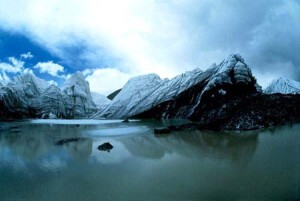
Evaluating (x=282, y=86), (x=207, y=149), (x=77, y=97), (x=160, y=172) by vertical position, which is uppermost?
(x=282, y=86)

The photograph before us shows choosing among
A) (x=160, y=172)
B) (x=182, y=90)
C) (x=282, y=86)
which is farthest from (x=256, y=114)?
(x=282, y=86)

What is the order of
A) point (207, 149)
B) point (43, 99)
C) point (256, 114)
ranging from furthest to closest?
1. point (43, 99)
2. point (256, 114)
3. point (207, 149)

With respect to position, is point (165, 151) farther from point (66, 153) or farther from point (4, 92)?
point (4, 92)

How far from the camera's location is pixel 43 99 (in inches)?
2943

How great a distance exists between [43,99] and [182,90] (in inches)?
1968

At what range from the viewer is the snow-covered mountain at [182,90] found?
37.6 metres

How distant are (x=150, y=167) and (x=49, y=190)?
437cm

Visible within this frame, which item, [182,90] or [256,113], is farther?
[182,90]

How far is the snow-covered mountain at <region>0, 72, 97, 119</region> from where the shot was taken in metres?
66.4

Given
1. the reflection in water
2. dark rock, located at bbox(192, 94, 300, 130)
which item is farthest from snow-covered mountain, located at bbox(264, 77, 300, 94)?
the reflection in water

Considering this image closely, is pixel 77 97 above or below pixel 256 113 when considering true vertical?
above

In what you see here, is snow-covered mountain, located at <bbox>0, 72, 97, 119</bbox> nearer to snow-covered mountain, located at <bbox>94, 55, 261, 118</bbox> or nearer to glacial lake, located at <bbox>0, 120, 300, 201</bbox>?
snow-covered mountain, located at <bbox>94, 55, 261, 118</bbox>

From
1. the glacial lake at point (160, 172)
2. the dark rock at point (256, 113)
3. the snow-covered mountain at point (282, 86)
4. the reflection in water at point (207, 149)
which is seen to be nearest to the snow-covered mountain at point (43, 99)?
the dark rock at point (256, 113)

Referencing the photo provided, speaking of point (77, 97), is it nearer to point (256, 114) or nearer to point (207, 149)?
point (256, 114)
